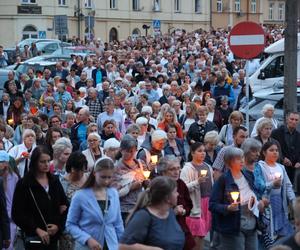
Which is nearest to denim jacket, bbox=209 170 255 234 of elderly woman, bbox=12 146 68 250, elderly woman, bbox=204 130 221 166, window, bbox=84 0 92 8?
elderly woman, bbox=12 146 68 250

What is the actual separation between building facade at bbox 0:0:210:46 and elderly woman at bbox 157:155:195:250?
127 ft

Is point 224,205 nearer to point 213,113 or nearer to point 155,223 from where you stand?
point 155,223

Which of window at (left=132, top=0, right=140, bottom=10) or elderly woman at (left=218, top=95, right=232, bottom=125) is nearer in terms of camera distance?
elderly woman at (left=218, top=95, right=232, bottom=125)

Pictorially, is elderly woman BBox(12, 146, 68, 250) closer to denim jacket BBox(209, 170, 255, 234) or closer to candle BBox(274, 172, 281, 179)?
denim jacket BBox(209, 170, 255, 234)

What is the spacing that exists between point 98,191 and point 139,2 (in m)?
56.6

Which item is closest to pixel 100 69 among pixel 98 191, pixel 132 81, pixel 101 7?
pixel 132 81

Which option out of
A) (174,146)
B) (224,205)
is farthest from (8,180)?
(174,146)

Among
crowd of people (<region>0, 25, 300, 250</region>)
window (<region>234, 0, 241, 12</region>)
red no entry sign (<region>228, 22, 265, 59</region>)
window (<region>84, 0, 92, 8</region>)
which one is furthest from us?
window (<region>234, 0, 241, 12</region>)

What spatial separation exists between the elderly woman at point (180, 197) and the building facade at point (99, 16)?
38.8 m

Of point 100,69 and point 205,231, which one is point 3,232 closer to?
point 205,231

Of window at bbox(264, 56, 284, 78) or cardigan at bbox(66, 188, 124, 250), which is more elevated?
window at bbox(264, 56, 284, 78)

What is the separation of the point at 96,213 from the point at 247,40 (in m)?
5.86

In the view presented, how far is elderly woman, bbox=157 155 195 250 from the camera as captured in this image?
739cm

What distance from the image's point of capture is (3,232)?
7.47 metres
